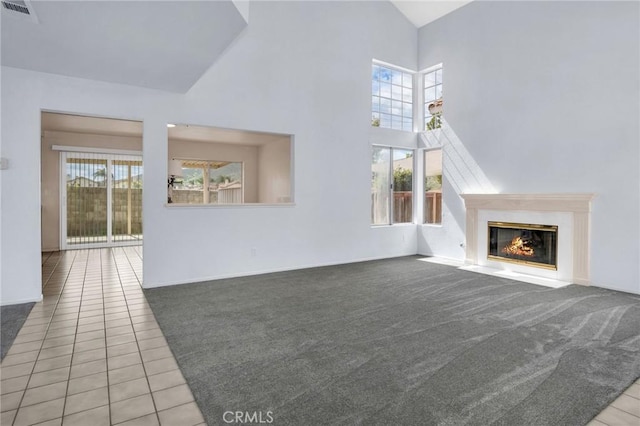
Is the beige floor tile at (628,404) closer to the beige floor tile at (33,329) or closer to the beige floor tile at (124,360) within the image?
the beige floor tile at (124,360)

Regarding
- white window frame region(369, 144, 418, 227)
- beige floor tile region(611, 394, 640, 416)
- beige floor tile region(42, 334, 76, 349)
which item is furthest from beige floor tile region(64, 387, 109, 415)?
white window frame region(369, 144, 418, 227)

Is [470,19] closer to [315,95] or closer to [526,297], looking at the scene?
[315,95]

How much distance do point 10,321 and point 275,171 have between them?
5.47 meters

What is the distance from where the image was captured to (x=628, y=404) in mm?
2041

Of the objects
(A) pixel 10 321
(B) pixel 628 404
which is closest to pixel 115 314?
(A) pixel 10 321

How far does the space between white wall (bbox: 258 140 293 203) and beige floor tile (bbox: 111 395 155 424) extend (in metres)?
5.29

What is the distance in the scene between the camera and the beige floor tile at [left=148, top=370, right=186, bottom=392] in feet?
7.21

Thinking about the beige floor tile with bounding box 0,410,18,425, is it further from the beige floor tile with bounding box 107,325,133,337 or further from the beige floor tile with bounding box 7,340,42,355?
the beige floor tile with bounding box 107,325,133,337

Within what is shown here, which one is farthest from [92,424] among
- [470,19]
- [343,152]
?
[470,19]

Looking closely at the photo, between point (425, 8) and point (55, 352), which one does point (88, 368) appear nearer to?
point (55, 352)

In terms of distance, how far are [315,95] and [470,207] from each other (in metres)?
3.20

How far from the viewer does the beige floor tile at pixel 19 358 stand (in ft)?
8.16

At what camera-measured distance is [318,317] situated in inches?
136

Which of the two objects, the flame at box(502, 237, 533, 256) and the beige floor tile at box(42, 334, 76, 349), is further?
the flame at box(502, 237, 533, 256)
